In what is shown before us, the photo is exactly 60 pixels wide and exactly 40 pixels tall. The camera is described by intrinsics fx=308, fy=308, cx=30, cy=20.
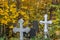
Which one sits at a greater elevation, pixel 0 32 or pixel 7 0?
pixel 7 0

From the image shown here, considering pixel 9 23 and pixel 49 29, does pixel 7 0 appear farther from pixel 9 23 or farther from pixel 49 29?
pixel 49 29

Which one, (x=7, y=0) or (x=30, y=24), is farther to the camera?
(x=30, y=24)

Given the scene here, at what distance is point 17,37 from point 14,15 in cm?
77

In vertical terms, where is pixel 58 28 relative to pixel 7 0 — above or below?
below

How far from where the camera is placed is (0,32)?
10750mm

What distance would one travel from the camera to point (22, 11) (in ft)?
35.2

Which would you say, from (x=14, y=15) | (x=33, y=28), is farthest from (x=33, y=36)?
(x=14, y=15)

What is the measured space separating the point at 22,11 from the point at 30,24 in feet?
2.04

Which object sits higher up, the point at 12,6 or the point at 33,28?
the point at 12,6

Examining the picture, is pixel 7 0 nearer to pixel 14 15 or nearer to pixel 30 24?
pixel 14 15

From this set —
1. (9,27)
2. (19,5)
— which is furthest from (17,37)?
(19,5)

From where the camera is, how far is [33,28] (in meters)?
10.4

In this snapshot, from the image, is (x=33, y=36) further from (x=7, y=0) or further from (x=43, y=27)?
(x=7, y=0)

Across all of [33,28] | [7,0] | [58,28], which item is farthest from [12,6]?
[58,28]
